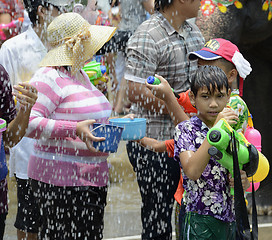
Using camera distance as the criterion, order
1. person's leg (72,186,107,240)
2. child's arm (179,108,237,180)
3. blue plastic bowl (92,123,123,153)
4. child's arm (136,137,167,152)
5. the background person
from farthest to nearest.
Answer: the background person, child's arm (136,137,167,152), person's leg (72,186,107,240), blue plastic bowl (92,123,123,153), child's arm (179,108,237,180)

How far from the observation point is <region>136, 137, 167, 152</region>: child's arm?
3.38m

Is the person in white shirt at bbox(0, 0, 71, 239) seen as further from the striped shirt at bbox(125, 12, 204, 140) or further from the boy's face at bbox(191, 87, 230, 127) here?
the boy's face at bbox(191, 87, 230, 127)

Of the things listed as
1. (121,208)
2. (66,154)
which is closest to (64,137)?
(66,154)

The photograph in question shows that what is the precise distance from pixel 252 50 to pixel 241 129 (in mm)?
2329

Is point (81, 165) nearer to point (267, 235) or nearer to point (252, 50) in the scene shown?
point (267, 235)

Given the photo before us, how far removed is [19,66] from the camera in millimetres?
3936

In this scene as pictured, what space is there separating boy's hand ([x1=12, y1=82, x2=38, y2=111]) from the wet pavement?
6.21 ft

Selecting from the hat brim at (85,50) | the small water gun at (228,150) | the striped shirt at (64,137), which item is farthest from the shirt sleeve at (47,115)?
the small water gun at (228,150)

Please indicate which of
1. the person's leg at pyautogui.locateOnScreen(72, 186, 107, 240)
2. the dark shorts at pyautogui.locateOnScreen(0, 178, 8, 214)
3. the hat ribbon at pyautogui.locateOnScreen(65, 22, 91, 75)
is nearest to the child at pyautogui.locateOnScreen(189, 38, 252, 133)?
the hat ribbon at pyautogui.locateOnScreen(65, 22, 91, 75)

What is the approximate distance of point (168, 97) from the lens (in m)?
3.13

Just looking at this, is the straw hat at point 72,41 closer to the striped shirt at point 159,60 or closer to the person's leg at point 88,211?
the striped shirt at point 159,60

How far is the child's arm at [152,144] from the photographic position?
11.1 feet

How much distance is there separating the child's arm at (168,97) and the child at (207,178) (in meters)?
0.27

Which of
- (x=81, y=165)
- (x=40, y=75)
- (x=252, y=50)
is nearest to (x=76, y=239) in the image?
(x=81, y=165)
